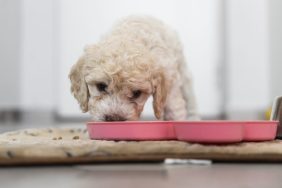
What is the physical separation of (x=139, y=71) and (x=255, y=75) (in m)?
2.71

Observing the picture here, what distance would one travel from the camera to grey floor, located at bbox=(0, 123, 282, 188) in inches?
39.4

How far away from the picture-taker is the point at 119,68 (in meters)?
1.93

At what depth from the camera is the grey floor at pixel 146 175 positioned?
3.28 ft

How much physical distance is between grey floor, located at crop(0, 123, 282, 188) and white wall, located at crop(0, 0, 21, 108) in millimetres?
3278

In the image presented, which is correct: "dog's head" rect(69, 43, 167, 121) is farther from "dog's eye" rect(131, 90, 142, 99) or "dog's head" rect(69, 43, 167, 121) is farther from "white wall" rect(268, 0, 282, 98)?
"white wall" rect(268, 0, 282, 98)

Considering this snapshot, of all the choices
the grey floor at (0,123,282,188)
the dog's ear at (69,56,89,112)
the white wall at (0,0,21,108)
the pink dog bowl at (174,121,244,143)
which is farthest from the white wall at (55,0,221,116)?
the grey floor at (0,123,282,188)

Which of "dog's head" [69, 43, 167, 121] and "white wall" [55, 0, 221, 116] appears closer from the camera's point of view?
"dog's head" [69, 43, 167, 121]

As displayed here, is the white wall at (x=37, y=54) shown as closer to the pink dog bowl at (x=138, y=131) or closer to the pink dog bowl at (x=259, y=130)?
the pink dog bowl at (x=138, y=131)

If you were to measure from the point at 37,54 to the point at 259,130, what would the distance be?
3.17 metres

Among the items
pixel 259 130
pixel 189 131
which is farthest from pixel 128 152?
pixel 259 130

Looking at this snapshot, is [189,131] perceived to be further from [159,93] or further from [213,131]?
[159,93]

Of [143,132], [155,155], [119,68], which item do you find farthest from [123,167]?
[119,68]

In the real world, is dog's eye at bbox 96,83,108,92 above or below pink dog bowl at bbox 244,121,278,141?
above

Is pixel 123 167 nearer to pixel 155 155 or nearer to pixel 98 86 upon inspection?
pixel 155 155
